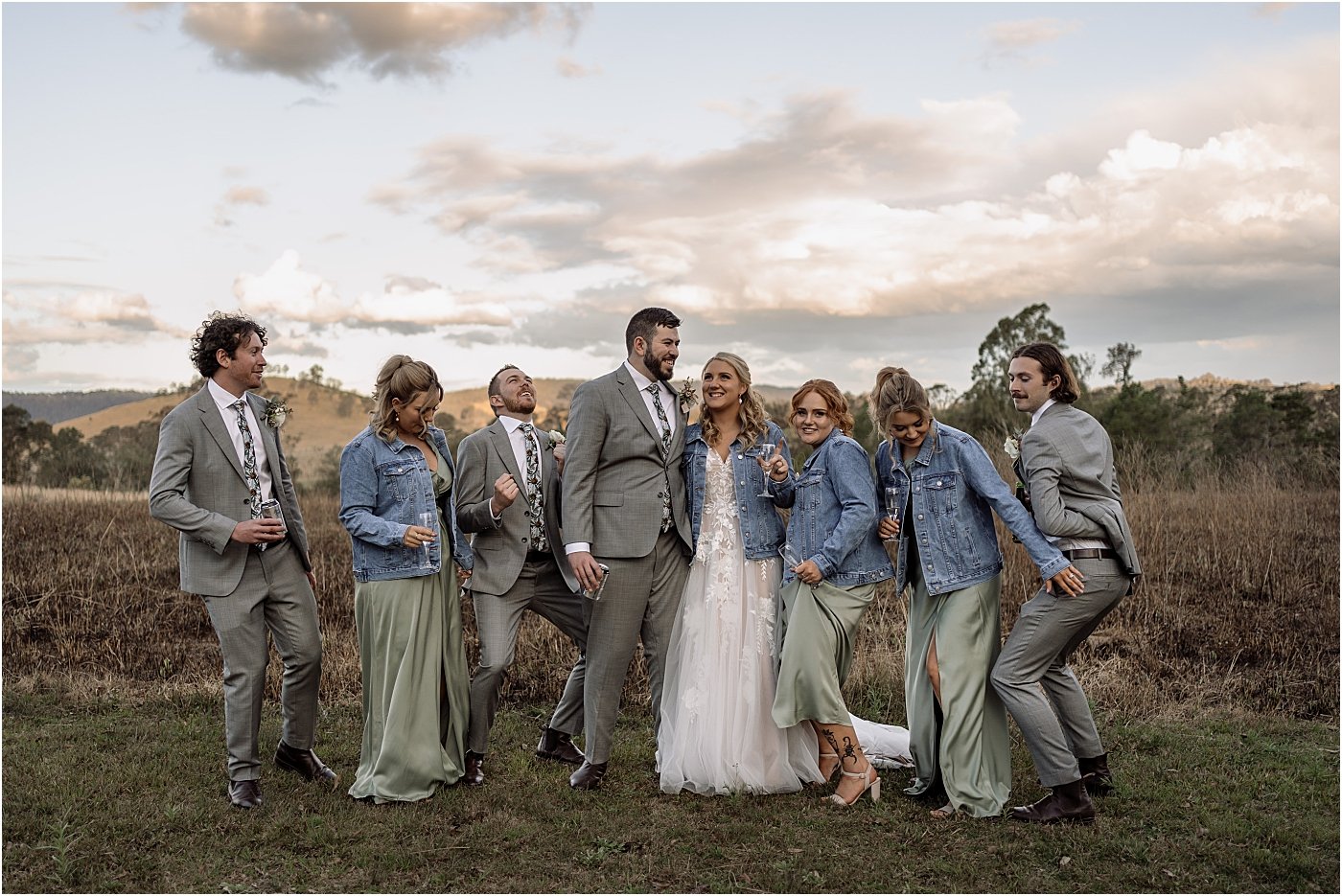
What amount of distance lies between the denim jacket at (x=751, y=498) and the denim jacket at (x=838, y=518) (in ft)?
0.39

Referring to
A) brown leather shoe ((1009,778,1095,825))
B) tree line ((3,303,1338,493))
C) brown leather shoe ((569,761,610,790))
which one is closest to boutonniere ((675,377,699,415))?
brown leather shoe ((569,761,610,790))

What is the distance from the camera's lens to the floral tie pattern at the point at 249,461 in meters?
5.66

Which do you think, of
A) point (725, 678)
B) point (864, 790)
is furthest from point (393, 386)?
point (864, 790)

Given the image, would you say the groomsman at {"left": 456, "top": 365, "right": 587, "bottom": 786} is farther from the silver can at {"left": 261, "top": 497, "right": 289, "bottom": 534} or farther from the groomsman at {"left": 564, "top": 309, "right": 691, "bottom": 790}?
the silver can at {"left": 261, "top": 497, "right": 289, "bottom": 534}

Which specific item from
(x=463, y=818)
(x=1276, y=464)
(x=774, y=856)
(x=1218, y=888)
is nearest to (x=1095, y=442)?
Result: (x=1218, y=888)

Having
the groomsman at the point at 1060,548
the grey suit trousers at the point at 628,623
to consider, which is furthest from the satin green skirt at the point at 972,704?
the grey suit trousers at the point at 628,623

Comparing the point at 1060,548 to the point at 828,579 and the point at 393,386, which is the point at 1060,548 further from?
the point at 393,386

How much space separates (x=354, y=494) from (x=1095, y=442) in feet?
12.0

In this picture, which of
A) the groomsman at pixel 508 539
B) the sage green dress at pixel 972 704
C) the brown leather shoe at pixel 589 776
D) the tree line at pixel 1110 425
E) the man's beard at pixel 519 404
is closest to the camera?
the sage green dress at pixel 972 704

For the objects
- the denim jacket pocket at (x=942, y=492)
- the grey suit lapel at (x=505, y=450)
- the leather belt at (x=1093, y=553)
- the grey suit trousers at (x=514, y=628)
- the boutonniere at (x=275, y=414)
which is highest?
the boutonniere at (x=275, y=414)

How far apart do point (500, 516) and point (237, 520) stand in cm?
133

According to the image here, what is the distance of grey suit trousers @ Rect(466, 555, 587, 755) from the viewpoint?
19.9 feet

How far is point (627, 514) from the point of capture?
5828 millimetres

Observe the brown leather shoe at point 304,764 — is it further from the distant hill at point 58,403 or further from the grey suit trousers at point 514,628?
the distant hill at point 58,403
